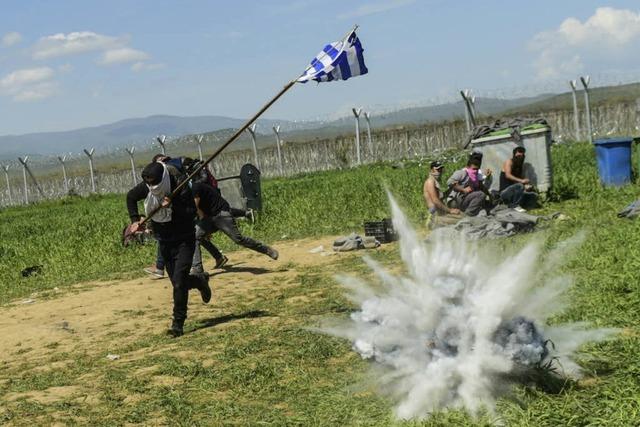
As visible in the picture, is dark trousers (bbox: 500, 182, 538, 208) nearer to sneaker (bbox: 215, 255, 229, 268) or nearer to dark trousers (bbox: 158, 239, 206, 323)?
sneaker (bbox: 215, 255, 229, 268)

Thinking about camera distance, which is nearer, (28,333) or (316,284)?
(28,333)

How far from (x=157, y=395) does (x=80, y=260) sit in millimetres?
9890

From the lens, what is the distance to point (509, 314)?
504cm

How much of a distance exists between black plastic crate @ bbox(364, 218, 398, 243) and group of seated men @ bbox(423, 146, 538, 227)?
69 cm

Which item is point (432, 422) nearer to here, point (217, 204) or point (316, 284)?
point (316, 284)

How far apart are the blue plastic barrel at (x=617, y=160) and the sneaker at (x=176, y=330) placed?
31.3 ft

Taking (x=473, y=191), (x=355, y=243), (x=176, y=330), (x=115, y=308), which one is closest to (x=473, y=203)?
(x=473, y=191)

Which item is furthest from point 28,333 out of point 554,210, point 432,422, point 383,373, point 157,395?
point 554,210

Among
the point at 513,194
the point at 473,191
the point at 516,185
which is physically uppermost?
the point at 473,191

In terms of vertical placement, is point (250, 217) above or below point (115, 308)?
above

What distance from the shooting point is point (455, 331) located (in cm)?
505

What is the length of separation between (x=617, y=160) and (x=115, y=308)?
9496 millimetres

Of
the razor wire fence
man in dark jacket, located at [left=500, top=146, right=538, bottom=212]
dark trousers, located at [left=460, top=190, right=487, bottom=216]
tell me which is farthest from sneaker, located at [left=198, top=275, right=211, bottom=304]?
the razor wire fence

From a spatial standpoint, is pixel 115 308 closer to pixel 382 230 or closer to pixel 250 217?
pixel 382 230
